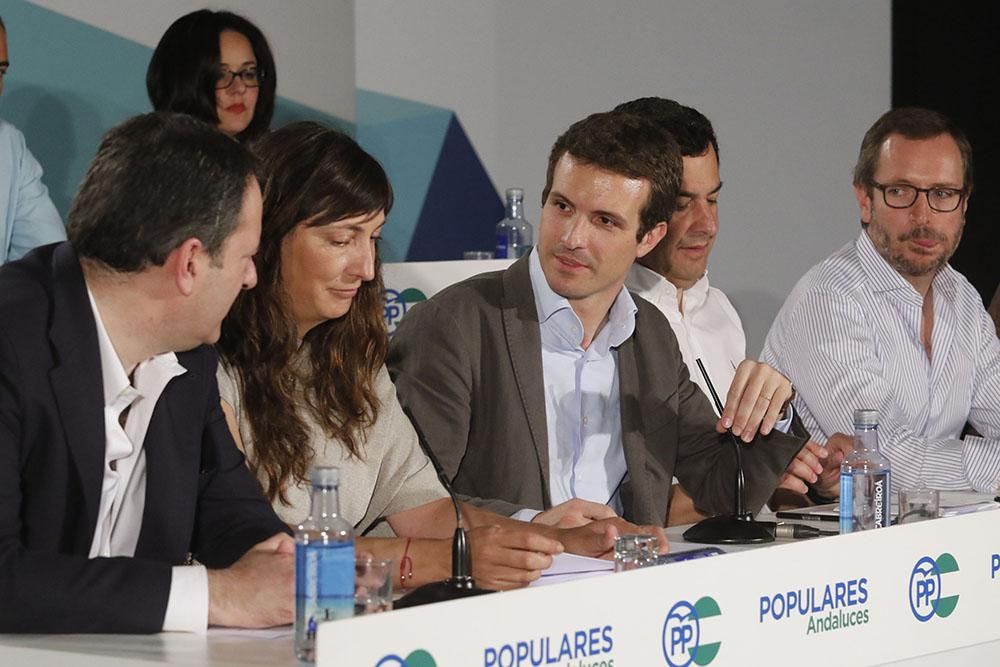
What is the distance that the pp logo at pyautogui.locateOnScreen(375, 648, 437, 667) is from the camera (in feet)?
4.64

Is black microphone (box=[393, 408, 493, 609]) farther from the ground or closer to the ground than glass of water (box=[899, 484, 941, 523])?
closer to the ground

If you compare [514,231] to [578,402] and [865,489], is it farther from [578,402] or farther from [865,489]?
[865,489]

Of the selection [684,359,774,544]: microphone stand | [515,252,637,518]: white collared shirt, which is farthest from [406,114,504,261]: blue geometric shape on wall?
[684,359,774,544]: microphone stand

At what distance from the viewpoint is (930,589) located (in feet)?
6.68

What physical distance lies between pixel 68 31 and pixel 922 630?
3.87 m

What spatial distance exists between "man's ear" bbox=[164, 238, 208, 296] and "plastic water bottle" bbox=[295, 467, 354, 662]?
42 cm

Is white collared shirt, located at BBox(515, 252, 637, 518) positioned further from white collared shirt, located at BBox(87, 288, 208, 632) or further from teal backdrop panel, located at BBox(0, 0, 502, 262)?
teal backdrop panel, located at BBox(0, 0, 502, 262)

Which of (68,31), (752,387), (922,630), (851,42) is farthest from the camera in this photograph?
(851,42)

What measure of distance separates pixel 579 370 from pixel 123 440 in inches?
45.0

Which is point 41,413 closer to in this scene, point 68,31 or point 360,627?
point 360,627

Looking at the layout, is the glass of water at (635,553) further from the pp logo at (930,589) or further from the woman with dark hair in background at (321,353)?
the pp logo at (930,589)

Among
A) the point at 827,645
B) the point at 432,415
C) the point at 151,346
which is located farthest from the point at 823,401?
the point at 151,346

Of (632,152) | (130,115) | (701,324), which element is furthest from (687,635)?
(130,115)

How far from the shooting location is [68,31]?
4.94 meters
